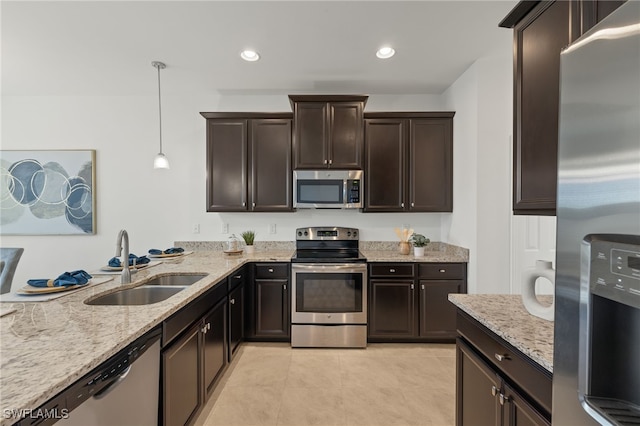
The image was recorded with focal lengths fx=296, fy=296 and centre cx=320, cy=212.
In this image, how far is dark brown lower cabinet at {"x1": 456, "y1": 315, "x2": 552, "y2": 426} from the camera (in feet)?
3.32

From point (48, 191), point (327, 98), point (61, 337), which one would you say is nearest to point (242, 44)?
point (327, 98)

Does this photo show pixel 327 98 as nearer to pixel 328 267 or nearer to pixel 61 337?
pixel 328 267

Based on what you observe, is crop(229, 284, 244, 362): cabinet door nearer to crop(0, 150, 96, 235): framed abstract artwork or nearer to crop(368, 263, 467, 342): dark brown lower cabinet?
crop(368, 263, 467, 342): dark brown lower cabinet

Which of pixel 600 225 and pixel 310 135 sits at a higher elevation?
pixel 310 135

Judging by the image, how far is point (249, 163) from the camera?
340 centimetres

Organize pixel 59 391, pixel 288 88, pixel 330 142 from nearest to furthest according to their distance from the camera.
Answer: pixel 59 391
pixel 330 142
pixel 288 88

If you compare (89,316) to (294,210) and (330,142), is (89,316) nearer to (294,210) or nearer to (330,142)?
(294,210)

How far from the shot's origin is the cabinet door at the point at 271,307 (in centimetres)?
311

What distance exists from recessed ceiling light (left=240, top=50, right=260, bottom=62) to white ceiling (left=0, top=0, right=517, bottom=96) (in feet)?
0.18

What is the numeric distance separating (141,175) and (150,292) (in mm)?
2141

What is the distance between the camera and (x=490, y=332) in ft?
4.24

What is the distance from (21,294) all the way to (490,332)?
248 cm

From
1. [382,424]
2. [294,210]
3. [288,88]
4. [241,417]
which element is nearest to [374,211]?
[294,210]

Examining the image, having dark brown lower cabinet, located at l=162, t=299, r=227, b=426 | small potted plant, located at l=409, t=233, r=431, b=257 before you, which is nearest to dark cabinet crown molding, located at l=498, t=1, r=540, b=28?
small potted plant, located at l=409, t=233, r=431, b=257
